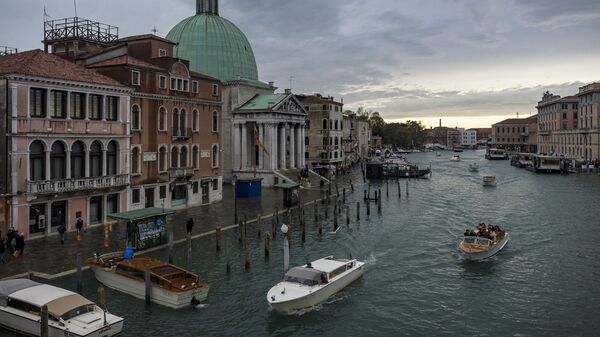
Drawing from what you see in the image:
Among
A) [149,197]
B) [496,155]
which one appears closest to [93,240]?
[149,197]

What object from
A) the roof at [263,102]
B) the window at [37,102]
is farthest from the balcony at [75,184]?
the roof at [263,102]

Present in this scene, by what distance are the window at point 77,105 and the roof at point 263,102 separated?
1279 inches

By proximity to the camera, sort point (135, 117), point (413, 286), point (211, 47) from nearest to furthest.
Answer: point (413, 286)
point (135, 117)
point (211, 47)

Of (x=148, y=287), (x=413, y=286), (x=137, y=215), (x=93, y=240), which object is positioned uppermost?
(x=137, y=215)

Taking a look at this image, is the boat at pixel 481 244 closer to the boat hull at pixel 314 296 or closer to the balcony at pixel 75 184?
the boat hull at pixel 314 296

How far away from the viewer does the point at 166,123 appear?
132 ft

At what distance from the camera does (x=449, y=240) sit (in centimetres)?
3525

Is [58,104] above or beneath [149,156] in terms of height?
above

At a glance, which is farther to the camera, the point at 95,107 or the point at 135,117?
the point at 135,117

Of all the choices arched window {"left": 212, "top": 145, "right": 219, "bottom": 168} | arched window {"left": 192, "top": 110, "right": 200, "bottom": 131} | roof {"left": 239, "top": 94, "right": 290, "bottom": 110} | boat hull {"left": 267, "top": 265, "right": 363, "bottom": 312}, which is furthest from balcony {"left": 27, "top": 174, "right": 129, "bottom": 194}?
roof {"left": 239, "top": 94, "right": 290, "bottom": 110}

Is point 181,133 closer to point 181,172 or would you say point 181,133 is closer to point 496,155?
point 181,172

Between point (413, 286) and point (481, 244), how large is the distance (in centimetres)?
703

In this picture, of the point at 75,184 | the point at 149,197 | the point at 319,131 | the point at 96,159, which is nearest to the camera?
the point at 75,184

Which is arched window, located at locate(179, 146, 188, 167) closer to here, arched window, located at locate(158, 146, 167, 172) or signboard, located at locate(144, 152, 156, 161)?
arched window, located at locate(158, 146, 167, 172)
